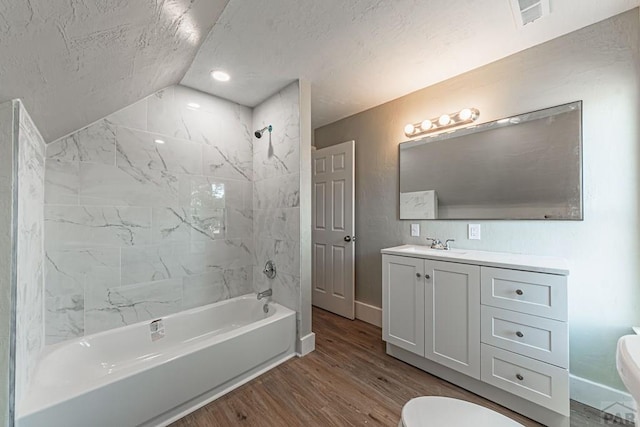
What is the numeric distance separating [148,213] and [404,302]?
2129mm

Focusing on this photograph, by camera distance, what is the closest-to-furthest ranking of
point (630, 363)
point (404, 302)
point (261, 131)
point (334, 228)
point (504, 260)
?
1. point (630, 363)
2. point (504, 260)
3. point (404, 302)
4. point (261, 131)
5. point (334, 228)

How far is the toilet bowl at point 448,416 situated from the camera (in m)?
0.93

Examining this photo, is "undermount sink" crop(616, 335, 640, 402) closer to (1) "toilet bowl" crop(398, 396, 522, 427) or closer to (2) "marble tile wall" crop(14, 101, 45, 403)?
(1) "toilet bowl" crop(398, 396, 522, 427)

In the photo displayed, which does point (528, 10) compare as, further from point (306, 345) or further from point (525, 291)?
point (306, 345)

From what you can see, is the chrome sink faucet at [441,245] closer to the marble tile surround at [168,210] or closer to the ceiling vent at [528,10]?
the marble tile surround at [168,210]

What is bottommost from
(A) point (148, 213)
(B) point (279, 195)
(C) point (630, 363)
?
(C) point (630, 363)

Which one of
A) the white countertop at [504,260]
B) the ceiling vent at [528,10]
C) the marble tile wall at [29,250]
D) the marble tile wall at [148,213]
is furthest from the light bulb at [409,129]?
the marble tile wall at [29,250]

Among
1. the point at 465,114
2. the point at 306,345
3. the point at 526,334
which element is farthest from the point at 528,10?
the point at 306,345

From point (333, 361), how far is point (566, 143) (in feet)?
7.39

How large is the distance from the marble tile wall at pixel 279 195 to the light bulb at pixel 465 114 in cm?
133

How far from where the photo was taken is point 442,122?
2.16m

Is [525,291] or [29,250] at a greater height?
[29,250]

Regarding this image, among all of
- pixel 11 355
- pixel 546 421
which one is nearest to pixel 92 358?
pixel 11 355

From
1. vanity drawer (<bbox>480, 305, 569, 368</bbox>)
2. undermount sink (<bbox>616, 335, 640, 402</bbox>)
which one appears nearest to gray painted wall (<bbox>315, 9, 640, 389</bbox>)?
vanity drawer (<bbox>480, 305, 569, 368</bbox>)
